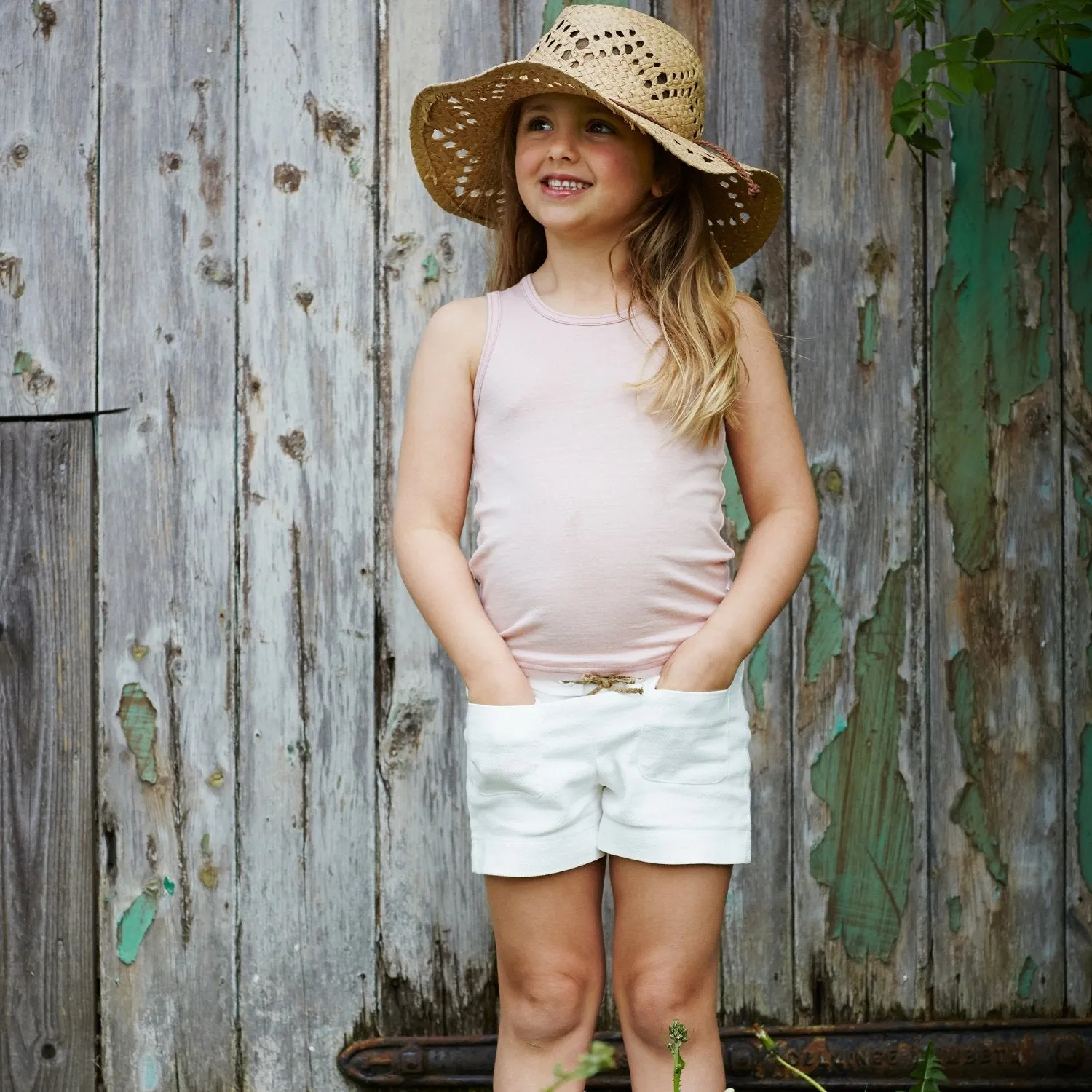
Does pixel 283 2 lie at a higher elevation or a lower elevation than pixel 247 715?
higher

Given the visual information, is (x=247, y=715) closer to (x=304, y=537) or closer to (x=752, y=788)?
(x=304, y=537)

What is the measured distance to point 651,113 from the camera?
1.64 metres

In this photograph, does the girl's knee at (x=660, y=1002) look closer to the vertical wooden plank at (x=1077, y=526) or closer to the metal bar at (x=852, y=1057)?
the metal bar at (x=852, y=1057)

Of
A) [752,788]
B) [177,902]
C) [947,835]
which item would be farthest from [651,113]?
[177,902]

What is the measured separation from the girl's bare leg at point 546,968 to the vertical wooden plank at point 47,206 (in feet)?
3.95

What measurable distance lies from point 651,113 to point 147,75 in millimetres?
1018

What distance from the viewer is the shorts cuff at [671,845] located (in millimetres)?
1570

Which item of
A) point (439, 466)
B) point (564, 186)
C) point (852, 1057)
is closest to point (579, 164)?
point (564, 186)

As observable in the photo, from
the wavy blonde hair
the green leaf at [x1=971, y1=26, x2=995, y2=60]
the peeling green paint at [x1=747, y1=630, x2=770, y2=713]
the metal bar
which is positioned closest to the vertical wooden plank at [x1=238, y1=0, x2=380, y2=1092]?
the metal bar

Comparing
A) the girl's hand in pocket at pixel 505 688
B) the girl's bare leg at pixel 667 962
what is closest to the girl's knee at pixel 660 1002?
the girl's bare leg at pixel 667 962

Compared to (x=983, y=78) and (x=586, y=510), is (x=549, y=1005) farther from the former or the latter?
(x=983, y=78)

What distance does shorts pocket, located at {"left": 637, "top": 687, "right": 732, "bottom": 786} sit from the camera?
1567 millimetres

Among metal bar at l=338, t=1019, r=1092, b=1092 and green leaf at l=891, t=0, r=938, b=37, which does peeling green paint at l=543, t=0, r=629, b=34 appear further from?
metal bar at l=338, t=1019, r=1092, b=1092

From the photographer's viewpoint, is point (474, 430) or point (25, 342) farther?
point (25, 342)
